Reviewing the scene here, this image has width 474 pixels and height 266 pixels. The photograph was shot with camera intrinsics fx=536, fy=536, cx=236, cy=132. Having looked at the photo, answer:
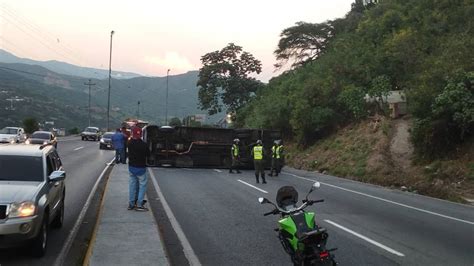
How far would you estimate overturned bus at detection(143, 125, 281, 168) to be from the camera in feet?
90.2

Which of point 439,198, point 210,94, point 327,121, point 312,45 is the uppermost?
point 312,45

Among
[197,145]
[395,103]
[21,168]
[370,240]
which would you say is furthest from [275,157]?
[21,168]

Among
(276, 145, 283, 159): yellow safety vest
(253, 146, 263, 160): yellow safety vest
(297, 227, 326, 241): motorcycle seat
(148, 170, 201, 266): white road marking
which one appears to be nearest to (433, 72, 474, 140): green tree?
(276, 145, 283, 159): yellow safety vest

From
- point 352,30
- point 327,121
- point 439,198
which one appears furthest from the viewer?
point 352,30

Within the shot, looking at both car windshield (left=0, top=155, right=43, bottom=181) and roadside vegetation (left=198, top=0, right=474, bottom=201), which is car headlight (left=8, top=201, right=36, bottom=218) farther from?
roadside vegetation (left=198, top=0, right=474, bottom=201)

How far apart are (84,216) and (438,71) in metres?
17.3

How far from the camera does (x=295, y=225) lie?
623 centimetres

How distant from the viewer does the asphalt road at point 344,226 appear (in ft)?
27.5

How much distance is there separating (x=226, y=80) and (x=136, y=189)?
55060 mm

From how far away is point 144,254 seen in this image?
7719 millimetres

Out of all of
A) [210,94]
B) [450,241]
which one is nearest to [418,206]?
[450,241]

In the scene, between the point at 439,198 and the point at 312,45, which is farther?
the point at 312,45

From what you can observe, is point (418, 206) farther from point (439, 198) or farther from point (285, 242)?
point (285, 242)

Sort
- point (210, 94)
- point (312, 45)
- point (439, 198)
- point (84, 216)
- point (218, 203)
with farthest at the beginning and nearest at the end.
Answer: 1. point (210, 94)
2. point (312, 45)
3. point (439, 198)
4. point (218, 203)
5. point (84, 216)
